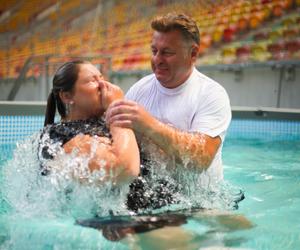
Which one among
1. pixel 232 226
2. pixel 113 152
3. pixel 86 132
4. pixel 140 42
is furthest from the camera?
pixel 140 42

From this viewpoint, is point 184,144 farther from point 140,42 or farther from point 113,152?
point 140,42

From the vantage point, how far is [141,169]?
2.46m

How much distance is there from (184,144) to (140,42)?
10049 mm

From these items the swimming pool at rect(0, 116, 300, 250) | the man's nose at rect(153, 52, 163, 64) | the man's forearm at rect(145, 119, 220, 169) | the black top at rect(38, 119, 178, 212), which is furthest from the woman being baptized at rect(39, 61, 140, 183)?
the man's nose at rect(153, 52, 163, 64)

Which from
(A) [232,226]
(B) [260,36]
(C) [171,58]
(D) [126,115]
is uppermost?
(B) [260,36]

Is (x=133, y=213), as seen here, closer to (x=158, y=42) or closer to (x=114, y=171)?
(x=114, y=171)

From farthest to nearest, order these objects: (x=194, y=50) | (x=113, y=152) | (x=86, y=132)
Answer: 1. (x=194, y=50)
2. (x=86, y=132)
3. (x=113, y=152)

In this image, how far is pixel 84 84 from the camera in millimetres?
2281

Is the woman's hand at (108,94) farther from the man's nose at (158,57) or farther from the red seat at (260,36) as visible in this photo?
the red seat at (260,36)

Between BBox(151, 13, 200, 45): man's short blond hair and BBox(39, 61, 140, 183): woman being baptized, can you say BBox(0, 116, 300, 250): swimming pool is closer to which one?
BBox(39, 61, 140, 183): woman being baptized

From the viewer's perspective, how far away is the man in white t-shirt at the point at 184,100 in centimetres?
238

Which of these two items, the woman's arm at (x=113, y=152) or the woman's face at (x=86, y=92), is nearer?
the woman's arm at (x=113, y=152)

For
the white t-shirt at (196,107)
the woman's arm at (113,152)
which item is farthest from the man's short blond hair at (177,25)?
the woman's arm at (113,152)

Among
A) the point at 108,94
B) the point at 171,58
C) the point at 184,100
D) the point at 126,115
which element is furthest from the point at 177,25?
the point at 126,115
